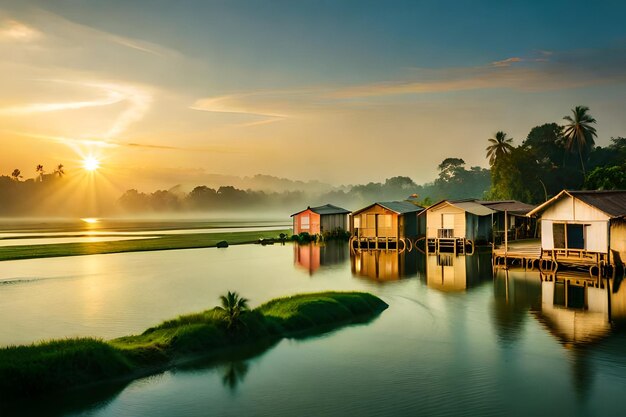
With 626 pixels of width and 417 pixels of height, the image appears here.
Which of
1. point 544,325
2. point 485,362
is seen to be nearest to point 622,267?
point 544,325

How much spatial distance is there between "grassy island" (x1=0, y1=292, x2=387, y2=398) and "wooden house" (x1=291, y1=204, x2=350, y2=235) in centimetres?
5130

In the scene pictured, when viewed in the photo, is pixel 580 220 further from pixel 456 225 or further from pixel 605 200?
pixel 456 225

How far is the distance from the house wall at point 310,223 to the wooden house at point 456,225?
2259 cm

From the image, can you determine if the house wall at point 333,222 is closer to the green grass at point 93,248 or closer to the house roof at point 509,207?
the green grass at point 93,248

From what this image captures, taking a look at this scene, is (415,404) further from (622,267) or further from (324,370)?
(622,267)

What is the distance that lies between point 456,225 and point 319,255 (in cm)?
1571

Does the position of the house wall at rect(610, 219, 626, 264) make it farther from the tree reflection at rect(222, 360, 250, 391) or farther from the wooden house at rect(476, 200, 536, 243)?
the tree reflection at rect(222, 360, 250, 391)

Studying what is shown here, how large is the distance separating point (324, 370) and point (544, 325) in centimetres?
1214

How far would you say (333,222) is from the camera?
81.8 m

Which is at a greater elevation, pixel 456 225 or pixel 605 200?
pixel 605 200

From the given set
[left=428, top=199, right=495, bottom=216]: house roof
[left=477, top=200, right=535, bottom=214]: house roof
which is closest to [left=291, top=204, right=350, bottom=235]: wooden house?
[left=428, top=199, right=495, bottom=216]: house roof

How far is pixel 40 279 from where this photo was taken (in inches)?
1590

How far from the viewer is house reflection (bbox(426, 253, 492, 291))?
123ft

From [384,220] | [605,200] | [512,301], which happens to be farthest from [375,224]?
[512,301]
